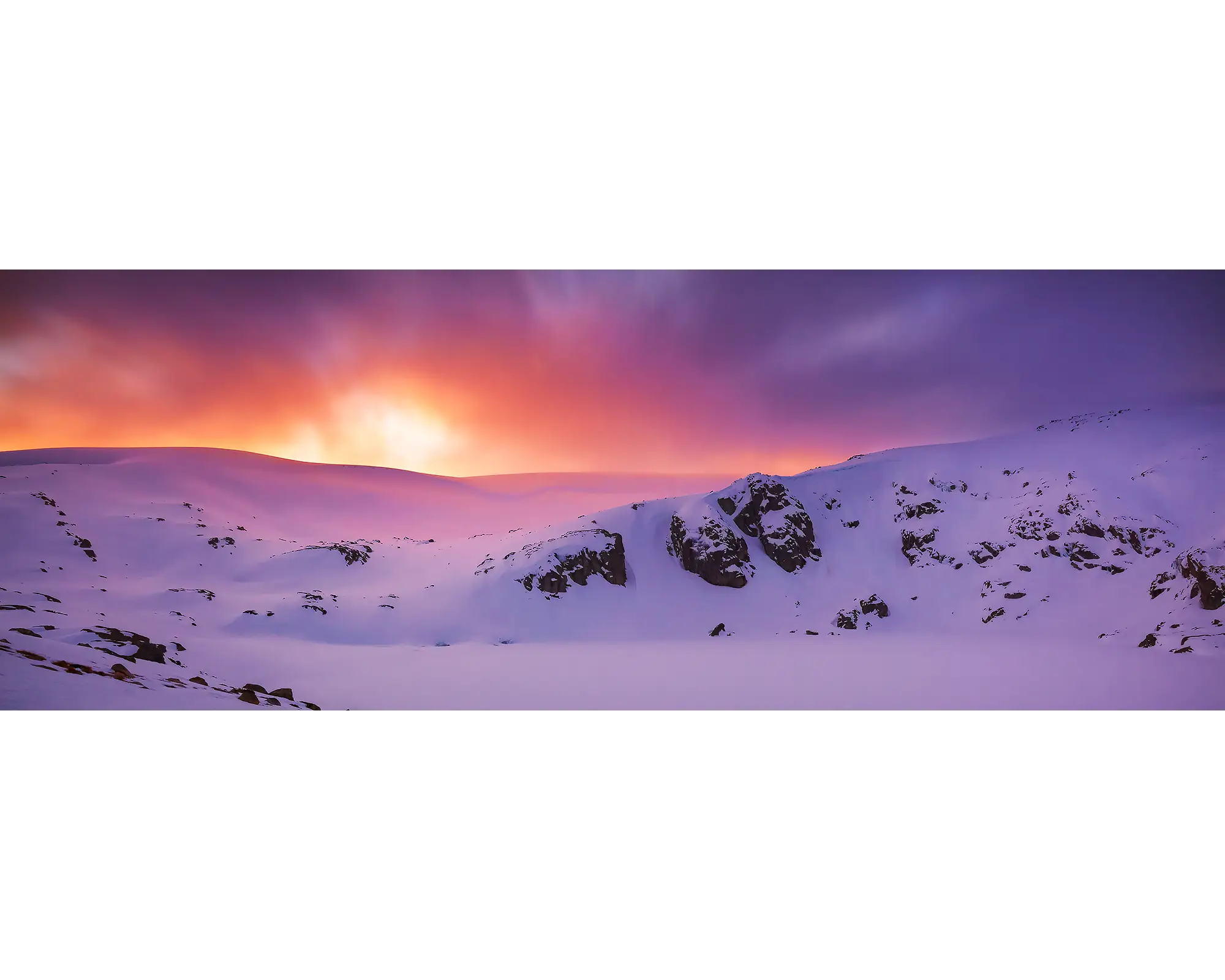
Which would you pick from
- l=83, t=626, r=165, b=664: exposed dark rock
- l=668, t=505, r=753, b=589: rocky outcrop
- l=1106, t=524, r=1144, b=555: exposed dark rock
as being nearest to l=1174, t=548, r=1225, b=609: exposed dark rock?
l=1106, t=524, r=1144, b=555: exposed dark rock

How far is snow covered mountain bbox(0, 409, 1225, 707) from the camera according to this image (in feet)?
21.0

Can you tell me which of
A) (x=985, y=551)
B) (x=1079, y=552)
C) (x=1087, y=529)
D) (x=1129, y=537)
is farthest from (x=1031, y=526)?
(x=1129, y=537)

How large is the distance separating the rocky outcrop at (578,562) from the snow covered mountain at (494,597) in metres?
0.18

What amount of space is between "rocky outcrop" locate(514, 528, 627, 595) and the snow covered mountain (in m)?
0.18

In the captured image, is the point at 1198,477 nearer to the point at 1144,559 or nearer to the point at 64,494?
the point at 1144,559

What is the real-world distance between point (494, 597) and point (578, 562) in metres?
3.43

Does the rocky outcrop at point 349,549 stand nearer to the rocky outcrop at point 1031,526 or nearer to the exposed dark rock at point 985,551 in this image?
the exposed dark rock at point 985,551

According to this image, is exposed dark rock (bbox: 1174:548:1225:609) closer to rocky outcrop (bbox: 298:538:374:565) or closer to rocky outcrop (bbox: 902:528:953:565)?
rocky outcrop (bbox: 902:528:953:565)

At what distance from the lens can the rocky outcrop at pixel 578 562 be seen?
1474cm

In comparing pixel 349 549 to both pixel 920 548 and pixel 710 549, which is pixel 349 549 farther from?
pixel 920 548

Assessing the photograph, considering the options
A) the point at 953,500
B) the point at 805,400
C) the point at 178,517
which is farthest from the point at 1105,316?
the point at 178,517

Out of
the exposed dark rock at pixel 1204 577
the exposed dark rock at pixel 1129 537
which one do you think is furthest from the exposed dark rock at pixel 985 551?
the exposed dark rock at pixel 1204 577

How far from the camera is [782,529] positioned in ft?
65.6

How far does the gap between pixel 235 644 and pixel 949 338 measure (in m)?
Answer: 12.6
